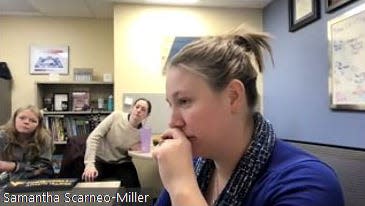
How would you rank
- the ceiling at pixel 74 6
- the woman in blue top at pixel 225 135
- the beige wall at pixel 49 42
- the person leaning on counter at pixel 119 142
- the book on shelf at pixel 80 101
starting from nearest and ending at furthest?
the woman in blue top at pixel 225 135, the person leaning on counter at pixel 119 142, the ceiling at pixel 74 6, the book on shelf at pixel 80 101, the beige wall at pixel 49 42

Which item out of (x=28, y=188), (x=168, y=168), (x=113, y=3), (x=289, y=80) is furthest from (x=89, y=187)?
(x=113, y=3)

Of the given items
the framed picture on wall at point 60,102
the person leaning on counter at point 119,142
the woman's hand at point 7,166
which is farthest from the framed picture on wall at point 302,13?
the framed picture on wall at point 60,102

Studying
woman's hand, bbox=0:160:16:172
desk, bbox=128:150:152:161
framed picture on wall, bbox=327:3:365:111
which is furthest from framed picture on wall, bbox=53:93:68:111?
framed picture on wall, bbox=327:3:365:111

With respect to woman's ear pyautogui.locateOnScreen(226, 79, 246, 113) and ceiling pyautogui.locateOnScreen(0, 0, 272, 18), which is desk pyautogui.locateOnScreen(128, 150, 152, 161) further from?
woman's ear pyautogui.locateOnScreen(226, 79, 246, 113)

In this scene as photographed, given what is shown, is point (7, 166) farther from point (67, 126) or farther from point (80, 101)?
point (80, 101)

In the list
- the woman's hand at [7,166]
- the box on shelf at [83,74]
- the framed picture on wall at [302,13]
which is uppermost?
the framed picture on wall at [302,13]

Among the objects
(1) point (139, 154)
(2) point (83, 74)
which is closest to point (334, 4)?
(1) point (139, 154)

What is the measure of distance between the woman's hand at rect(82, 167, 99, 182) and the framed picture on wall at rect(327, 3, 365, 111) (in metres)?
1.97

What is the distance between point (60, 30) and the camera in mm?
4754

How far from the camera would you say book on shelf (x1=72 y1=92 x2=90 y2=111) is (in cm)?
454

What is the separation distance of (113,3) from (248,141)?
3.55 meters

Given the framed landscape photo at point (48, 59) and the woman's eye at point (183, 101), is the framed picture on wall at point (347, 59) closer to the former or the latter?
the woman's eye at point (183, 101)

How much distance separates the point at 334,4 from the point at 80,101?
315cm

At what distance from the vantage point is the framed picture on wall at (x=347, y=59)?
2377 millimetres
